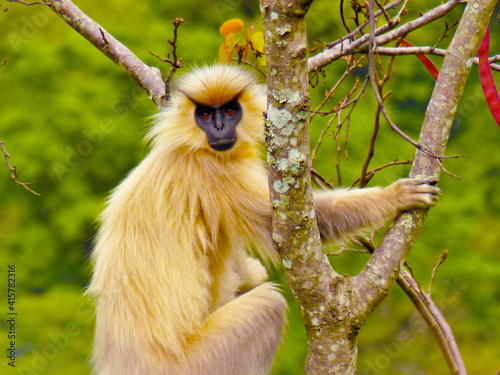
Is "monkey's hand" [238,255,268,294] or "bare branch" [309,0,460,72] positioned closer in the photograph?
"bare branch" [309,0,460,72]

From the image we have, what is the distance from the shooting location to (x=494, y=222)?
7680 millimetres

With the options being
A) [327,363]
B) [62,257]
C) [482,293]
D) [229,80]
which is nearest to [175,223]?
[229,80]

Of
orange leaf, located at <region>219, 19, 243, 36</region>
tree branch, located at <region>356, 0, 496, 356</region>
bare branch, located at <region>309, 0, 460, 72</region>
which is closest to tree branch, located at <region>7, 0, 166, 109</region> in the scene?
orange leaf, located at <region>219, 19, 243, 36</region>

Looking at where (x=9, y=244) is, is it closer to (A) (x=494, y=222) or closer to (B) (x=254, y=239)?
(B) (x=254, y=239)

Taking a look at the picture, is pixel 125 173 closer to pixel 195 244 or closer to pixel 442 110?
pixel 195 244

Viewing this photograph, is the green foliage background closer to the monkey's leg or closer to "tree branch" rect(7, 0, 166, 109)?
"tree branch" rect(7, 0, 166, 109)

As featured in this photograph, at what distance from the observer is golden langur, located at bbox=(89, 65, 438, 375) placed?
365 centimetres

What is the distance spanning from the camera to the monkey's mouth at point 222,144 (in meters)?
3.79

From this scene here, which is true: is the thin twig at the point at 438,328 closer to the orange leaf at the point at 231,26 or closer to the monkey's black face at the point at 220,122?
the monkey's black face at the point at 220,122

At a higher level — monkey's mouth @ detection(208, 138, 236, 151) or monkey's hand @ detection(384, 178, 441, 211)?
monkey's mouth @ detection(208, 138, 236, 151)

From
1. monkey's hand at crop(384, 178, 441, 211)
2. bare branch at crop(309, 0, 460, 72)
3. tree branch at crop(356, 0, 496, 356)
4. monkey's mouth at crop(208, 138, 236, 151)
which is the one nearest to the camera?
tree branch at crop(356, 0, 496, 356)

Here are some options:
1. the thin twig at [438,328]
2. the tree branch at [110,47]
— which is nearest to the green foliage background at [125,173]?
the tree branch at [110,47]

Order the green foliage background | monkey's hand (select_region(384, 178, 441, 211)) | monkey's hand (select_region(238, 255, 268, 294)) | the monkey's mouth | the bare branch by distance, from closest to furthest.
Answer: monkey's hand (select_region(384, 178, 441, 211)) → the bare branch → the monkey's mouth → monkey's hand (select_region(238, 255, 268, 294)) → the green foliage background

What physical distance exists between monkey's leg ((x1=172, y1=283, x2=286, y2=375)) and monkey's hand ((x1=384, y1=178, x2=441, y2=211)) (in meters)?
0.99
